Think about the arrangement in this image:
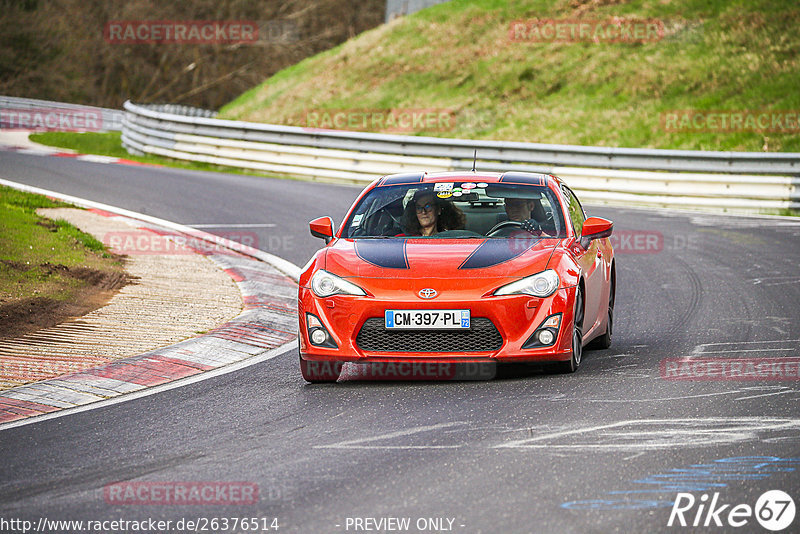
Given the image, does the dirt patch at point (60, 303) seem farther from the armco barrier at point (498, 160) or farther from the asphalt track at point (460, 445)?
the armco barrier at point (498, 160)

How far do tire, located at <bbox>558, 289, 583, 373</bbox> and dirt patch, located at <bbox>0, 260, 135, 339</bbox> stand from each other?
448 cm

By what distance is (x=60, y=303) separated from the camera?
34.0ft

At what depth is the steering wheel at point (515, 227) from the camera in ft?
28.4

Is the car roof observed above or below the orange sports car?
above

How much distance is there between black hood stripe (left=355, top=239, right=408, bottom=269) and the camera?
789 cm

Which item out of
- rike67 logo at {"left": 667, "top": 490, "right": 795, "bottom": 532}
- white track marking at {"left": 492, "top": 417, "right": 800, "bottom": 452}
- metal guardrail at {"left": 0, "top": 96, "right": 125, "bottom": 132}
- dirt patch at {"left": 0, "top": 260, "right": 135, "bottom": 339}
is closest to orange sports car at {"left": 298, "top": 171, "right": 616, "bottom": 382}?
white track marking at {"left": 492, "top": 417, "right": 800, "bottom": 452}

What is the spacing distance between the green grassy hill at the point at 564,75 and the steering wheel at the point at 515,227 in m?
17.2

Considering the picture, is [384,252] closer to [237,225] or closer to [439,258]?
[439,258]

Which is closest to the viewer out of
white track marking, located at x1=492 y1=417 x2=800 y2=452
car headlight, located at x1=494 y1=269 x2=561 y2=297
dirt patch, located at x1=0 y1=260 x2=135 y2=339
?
white track marking, located at x1=492 y1=417 x2=800 y2=452

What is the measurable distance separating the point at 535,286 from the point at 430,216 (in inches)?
58.1

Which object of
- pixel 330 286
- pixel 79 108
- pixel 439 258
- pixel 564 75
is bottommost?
pixel 330 286

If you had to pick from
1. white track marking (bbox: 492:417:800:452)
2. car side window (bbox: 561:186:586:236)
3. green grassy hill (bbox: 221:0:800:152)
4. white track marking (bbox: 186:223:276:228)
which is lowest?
white track marking (bbox: 492:417:800:452)

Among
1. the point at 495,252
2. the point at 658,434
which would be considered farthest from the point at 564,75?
the point at 658,434

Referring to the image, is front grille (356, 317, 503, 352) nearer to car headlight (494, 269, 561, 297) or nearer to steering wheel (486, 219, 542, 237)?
car headlight (494, 269, 561, 297)
